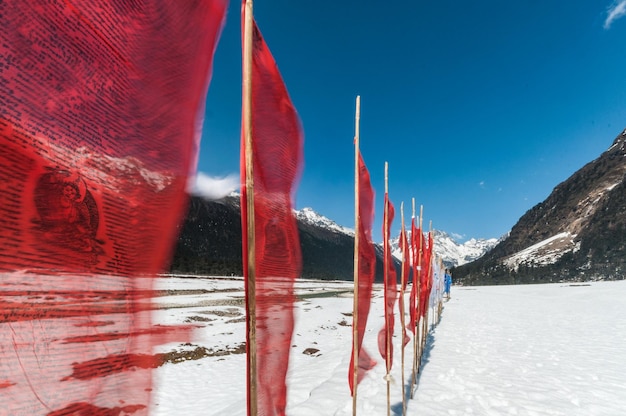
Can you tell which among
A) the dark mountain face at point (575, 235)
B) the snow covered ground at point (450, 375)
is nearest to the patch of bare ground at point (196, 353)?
the snow covered ground at point (450, 375)

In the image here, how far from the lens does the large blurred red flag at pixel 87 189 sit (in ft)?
3.46

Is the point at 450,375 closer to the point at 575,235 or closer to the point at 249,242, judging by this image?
the point at 249,242

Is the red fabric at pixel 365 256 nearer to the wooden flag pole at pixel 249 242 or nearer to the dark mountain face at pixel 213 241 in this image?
the wooden flag pole at pixel 249 242

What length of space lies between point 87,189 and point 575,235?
107 meters

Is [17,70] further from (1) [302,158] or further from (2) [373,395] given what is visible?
(2) [373,395]

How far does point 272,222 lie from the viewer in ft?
8.73

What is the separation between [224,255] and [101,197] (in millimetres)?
111167

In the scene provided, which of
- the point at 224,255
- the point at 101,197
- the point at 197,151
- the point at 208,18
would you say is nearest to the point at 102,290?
the point at 101,197

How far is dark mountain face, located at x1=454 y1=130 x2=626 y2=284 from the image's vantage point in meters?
68.0

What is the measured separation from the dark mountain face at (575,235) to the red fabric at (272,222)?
3036 inches

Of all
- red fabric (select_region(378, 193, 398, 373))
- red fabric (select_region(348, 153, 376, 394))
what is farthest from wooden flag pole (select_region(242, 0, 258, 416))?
red fabric (select_region(378, 193, 398, 373))

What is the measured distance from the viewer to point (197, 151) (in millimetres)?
1688

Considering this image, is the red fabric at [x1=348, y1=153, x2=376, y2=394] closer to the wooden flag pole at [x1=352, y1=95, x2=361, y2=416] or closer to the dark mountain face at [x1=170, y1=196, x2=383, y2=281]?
the wooden flag pole at [x1=352, y1=95, x2=361, y2=416]

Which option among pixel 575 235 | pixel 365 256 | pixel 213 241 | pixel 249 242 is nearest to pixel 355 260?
pixel 365 256
